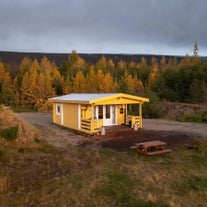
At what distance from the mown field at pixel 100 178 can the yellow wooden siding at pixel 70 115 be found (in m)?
5.91

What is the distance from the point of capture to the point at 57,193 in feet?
23.1

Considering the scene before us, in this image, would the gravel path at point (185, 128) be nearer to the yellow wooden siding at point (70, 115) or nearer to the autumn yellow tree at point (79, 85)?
the yellow wooden siding at point (70, 115)

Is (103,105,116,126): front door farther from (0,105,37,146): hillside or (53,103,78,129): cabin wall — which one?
(0,105,37,146): hillside

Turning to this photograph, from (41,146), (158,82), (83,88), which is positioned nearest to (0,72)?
(83,88)

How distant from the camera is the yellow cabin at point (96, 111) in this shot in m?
15.9

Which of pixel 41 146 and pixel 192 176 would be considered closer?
pixel 192 176

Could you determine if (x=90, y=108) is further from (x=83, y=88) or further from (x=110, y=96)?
(x=83, y=88)

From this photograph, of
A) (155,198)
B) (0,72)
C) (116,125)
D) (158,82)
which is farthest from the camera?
(0,72)

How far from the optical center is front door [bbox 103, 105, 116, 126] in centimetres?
1780

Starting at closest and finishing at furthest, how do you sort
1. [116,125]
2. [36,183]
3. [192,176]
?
[36,183] → [192,176] → [116,125]

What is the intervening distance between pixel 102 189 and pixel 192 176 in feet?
9.42

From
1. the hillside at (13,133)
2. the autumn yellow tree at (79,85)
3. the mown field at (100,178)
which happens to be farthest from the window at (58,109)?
the autumn yellow tree at (79,85)

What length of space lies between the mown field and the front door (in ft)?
20.8

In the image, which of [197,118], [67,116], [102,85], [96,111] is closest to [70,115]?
[67,116]
